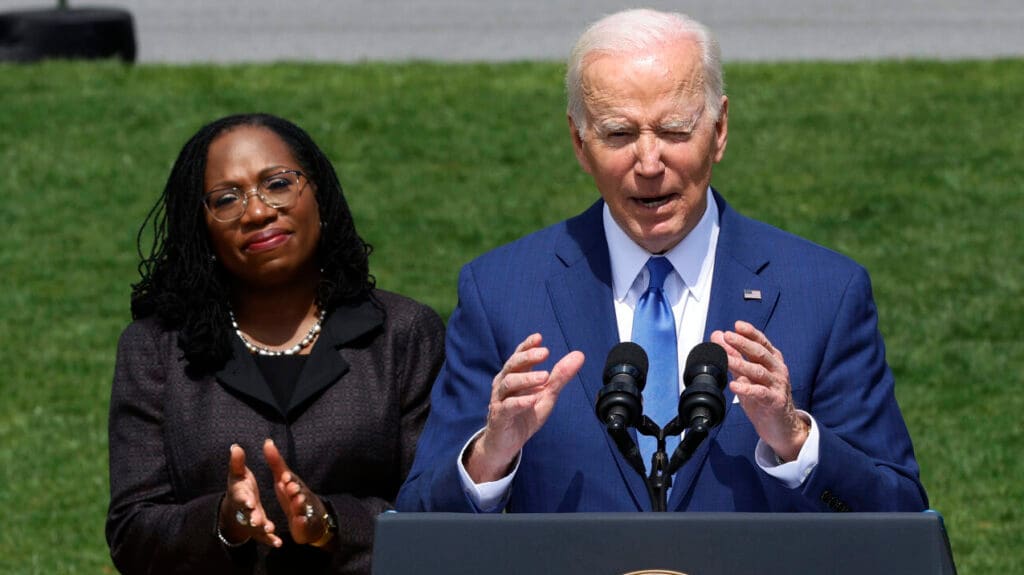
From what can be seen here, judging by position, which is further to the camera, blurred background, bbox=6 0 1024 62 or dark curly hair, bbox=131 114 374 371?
blurred background, bbox=6 0 1024 62

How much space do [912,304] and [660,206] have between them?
6185 millimetres

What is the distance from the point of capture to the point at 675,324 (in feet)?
13.4

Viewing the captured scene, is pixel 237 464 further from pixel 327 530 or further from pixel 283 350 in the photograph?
pixel 283 350

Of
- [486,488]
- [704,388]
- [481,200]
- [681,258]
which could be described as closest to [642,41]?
[681,258]

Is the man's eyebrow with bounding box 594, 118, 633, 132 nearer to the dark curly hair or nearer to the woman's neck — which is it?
the dark curly hair

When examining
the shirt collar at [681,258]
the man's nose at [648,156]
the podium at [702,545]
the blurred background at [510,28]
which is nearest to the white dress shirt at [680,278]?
the shirt collar at [681,258]

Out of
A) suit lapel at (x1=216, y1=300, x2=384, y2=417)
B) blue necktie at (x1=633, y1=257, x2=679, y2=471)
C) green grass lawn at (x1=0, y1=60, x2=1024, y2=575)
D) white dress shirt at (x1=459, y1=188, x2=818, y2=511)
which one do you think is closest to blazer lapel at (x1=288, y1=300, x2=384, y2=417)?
suit lapel at (x1=216, y1=300, x2=384, y2=417)

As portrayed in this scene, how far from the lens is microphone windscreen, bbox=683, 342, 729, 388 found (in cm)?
354

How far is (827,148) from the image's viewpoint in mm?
11727

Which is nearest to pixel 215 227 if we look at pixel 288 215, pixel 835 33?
pixel 288 215

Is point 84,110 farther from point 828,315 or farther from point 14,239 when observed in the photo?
point 828,315

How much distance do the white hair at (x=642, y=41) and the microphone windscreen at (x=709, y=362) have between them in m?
0.60

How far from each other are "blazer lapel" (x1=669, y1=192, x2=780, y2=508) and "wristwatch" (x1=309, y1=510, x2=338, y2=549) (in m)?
1.10

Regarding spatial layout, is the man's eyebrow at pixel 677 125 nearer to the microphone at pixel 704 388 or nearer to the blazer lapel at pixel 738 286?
the blazer lapel at pixel 738 286
